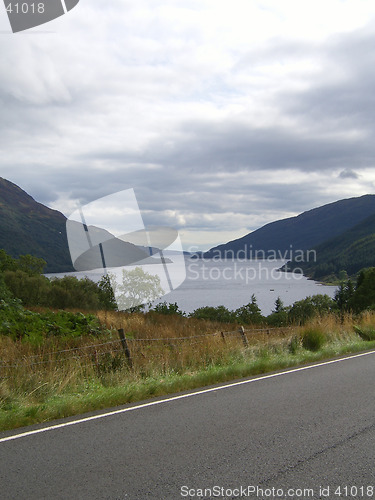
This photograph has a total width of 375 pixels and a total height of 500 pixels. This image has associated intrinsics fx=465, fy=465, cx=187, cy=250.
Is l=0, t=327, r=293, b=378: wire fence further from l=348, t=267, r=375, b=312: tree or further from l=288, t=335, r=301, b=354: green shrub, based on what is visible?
l=348, t=267, r=375, b=312: tree

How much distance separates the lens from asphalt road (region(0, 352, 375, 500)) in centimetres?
412

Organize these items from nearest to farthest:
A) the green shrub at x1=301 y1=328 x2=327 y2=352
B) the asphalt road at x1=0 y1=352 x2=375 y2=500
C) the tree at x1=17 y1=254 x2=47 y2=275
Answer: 1. the asphalt road at x1=0 y1=352 x2=375 y2=500
2. the green shrub at x1=301 y1=328 x2=327 y2=352
3. the tree at x1=17 y1=254 x2=47 y2=275

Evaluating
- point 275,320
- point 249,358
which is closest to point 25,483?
point 249,358

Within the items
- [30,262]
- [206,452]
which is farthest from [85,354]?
[30,262]

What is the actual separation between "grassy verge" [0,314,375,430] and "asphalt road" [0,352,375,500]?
2.54 ft

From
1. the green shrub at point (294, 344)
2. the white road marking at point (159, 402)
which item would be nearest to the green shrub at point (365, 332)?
the green shrub at point (294, 344)

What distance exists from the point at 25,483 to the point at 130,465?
3.30 ft

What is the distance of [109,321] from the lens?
1755 cm

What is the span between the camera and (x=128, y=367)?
9.69 metres

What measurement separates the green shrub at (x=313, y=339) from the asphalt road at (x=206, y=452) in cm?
655

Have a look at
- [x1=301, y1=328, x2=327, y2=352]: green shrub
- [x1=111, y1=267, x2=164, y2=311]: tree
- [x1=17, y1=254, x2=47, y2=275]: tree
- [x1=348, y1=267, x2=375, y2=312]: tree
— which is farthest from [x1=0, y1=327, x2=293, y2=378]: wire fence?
[x1=348, y1=267, x2=375, y2=312]: tree

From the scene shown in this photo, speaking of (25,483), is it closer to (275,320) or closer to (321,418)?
(321,418)

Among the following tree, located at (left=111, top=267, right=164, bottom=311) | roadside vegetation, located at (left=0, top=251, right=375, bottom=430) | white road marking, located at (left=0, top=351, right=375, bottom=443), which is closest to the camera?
white road marking, located at (left=0, top=351, right=375, bottom=443)

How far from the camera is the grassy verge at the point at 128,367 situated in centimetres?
734
